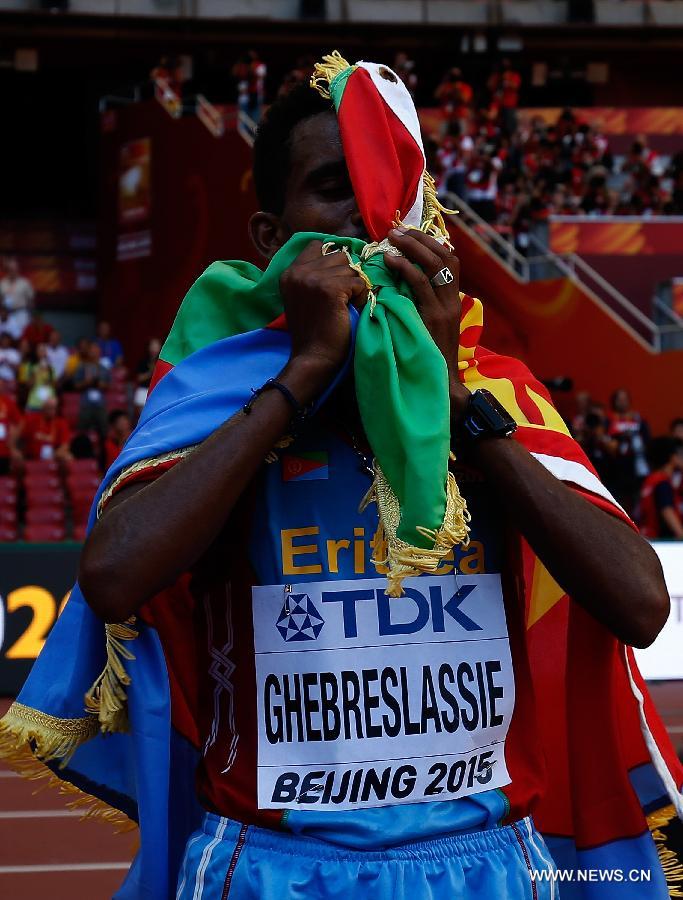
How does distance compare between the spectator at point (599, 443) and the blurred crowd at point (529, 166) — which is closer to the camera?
the spectator at point (599, 443)

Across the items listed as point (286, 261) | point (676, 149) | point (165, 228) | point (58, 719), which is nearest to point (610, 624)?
point (286, 261)

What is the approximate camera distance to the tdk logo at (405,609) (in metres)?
1.85

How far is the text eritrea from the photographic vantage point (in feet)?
5.96

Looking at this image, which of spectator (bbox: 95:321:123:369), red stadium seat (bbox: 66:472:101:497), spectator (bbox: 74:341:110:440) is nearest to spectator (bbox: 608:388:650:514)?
red stadium seat (bbox: 66:472:101:497)

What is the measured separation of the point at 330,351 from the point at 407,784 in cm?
60

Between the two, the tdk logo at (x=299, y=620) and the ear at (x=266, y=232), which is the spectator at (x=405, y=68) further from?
the tdk logo at (x=299, y=620)

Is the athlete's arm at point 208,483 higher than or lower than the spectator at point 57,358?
higher

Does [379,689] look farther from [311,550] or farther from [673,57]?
[673,57]

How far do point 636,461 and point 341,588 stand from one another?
40.8 feet

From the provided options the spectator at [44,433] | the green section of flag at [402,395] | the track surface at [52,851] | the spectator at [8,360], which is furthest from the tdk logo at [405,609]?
the spectator at [8,360]

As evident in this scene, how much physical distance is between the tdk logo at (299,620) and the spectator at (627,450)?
11.5 m

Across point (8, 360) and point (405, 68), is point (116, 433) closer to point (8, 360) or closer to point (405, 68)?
point (8, 360)

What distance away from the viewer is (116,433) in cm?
1385

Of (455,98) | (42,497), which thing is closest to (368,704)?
(42,497)
